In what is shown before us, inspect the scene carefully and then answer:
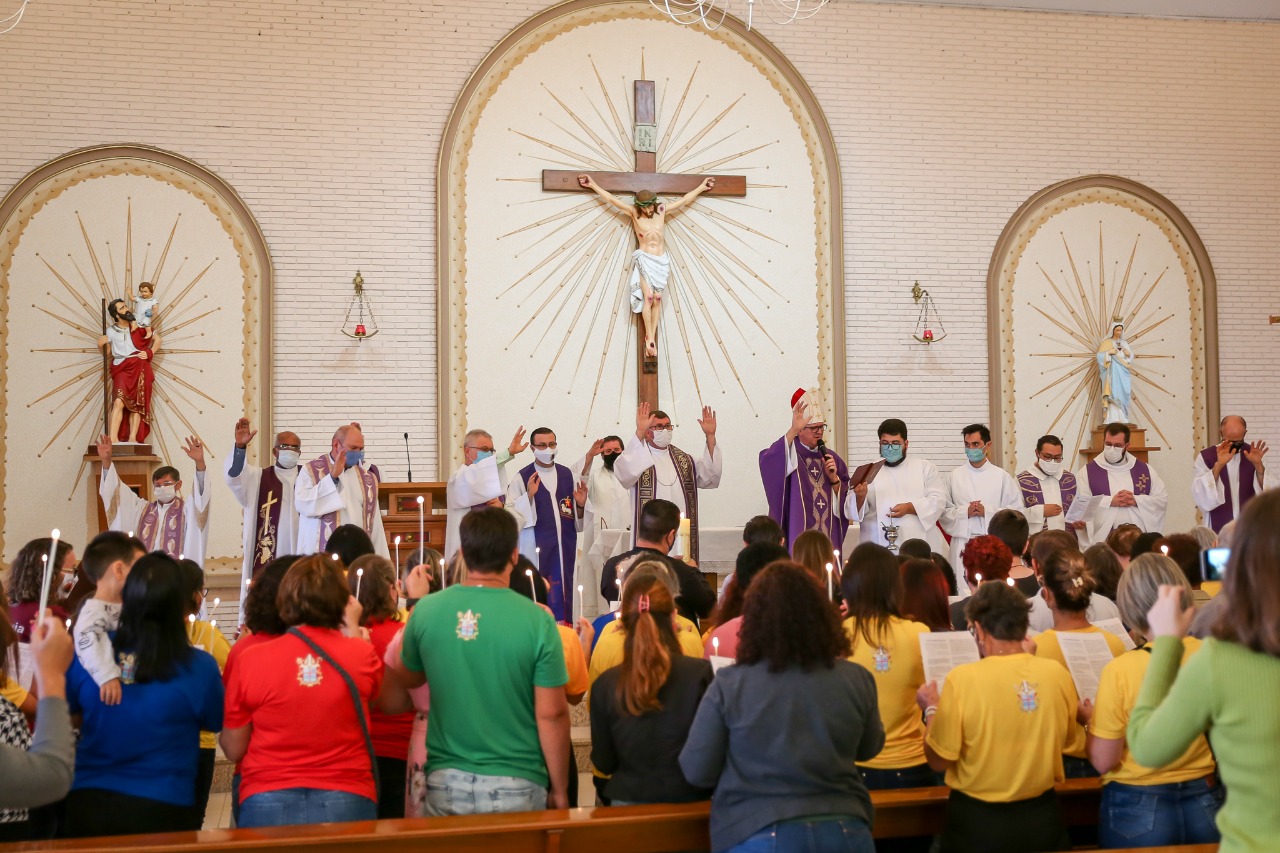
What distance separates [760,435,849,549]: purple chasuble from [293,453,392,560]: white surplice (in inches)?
126

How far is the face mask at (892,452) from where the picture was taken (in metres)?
10.2

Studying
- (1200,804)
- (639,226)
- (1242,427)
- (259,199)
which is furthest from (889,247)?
(1200,804)

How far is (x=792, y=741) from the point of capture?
3.23m

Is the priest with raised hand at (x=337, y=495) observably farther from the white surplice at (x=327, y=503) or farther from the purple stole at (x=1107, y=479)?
the purple stole at (x=1107, y=479)

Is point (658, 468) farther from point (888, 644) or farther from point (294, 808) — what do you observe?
point (294, 808)

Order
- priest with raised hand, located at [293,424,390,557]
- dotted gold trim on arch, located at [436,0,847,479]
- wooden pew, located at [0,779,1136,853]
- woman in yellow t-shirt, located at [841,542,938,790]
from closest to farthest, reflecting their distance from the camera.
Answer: wooden pew, located at [0,779,1136,853] < woman in yellow t-shirt, located at [841,542,938,790] < priest with raised hand, located at [293,424,390,557] < dotted gold trim on arch, located at [436,0,847,479]

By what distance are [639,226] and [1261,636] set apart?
34.1 feet

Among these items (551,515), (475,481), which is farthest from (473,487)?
(551,515)

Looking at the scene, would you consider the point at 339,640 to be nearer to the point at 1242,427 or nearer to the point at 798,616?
the point at 798,616

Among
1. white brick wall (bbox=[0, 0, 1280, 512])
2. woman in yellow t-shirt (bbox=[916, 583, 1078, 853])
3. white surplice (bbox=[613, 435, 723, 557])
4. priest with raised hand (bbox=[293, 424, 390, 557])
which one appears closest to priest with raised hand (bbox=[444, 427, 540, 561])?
priest with raised hand (bbox=[293, 424, 390, 557])

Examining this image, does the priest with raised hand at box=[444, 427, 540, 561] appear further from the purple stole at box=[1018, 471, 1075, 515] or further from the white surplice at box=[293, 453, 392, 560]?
the purple stole at box=[1018, 471, 1075, 515]

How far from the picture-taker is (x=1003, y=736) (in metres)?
3.70

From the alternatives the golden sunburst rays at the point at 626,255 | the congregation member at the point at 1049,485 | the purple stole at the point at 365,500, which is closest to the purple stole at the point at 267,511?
the purple stole at the point at 365,500

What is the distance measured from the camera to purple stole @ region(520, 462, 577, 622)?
10414 mm
